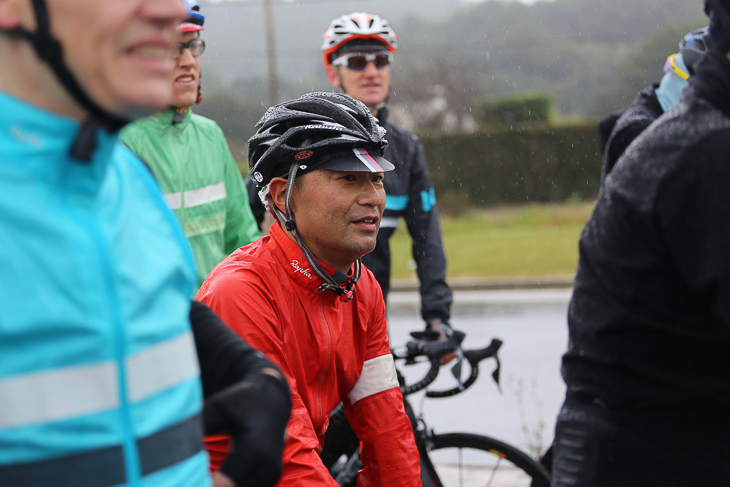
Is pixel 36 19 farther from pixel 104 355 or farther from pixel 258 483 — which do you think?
pixel 258 483

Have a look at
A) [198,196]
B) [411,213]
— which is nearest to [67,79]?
[198,196]

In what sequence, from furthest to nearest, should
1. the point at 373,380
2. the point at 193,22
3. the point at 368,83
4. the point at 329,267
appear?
the point at 368,83
the point at 193,22
the point at 373,380
the point at 329,267

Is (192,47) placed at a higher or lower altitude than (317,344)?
higher

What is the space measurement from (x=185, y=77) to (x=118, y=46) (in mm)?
3065

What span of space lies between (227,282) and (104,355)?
139 centimetres

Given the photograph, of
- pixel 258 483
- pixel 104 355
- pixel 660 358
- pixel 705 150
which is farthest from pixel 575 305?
pixel 104 355

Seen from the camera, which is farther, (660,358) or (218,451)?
(218,451)

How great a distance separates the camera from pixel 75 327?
114cm

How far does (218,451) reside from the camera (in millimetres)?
2232

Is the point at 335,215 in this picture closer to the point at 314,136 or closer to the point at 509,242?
the point at 314,136

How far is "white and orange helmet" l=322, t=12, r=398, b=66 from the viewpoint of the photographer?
202 inches

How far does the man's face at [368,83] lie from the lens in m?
4.95

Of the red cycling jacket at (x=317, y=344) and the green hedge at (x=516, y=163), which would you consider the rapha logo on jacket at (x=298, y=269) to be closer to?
the red cycling jacket at (x=317, y=344)

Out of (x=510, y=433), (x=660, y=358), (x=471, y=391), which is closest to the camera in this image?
(x=660, y=358)
